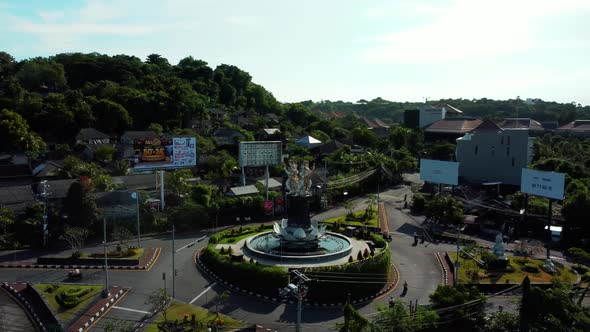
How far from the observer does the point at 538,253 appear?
4431 centimetres

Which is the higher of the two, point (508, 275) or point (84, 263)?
point (84, 263)

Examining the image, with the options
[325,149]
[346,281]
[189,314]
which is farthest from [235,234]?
[325,149]

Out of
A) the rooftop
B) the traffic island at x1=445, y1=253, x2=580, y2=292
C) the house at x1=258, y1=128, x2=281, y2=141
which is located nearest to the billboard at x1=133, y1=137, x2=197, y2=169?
the rooftop

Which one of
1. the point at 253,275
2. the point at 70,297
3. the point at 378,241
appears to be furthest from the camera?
the point at 378,241

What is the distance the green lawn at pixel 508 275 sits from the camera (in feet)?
121

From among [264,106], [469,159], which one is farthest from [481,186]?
[264,106]

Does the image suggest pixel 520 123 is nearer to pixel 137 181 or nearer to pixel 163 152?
pixel 163 152

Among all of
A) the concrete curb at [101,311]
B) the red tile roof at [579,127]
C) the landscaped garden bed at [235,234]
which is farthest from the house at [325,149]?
the red tile roof at [579,127]

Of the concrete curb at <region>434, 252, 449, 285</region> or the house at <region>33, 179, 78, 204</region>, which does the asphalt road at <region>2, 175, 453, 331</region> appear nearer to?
the concrete curb at <region>434, 252, 449, 285</region>

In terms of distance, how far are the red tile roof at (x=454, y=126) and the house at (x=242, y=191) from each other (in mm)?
69955

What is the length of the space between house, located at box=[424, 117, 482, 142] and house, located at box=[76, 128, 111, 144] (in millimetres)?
79202

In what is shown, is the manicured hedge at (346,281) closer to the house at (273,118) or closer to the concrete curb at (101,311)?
the concrete curb at (101,311)

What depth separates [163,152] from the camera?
175ft

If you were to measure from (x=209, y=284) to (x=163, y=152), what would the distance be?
22075 millimetres
